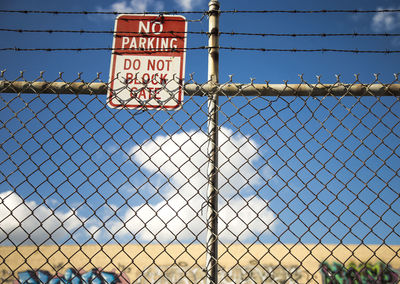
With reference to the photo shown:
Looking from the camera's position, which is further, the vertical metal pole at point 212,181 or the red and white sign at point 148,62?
the red and white sign at point 148,62

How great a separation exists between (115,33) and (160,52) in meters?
0.37

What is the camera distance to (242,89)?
1.75 m

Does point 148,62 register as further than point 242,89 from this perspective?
Yes

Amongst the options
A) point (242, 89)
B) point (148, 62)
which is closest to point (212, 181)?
point (242, 89)

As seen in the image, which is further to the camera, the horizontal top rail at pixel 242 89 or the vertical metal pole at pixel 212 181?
the horizontal top rail at pixel 242 89

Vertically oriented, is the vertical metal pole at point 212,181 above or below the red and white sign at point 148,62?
below

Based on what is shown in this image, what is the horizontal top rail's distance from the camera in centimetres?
173

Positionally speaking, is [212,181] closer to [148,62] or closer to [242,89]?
[242,89]

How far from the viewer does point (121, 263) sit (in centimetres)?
1037

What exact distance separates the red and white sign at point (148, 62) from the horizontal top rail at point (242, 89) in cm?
9

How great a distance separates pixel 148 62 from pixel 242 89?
2.09 feet

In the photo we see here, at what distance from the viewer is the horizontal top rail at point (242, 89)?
1.73 metres

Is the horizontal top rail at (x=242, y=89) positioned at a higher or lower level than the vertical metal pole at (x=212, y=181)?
higher

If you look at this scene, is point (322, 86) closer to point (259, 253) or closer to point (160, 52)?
point (160, 52)
